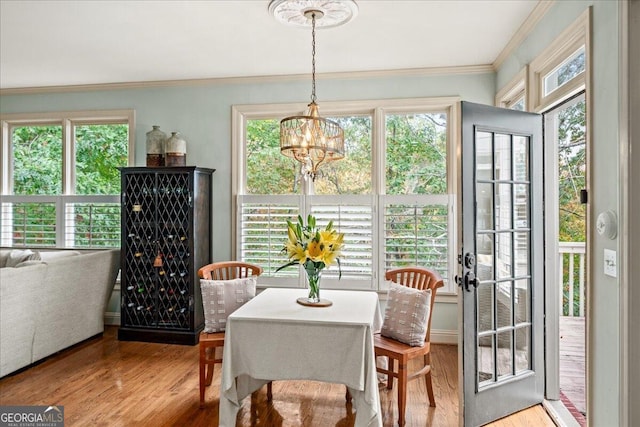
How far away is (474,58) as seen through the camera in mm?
3838

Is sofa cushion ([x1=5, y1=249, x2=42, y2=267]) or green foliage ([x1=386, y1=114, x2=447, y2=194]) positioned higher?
green foliage ([x1=386, y1=114, x2=447, y2=194])

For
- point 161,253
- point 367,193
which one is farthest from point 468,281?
point 161,253

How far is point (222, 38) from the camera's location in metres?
3.35

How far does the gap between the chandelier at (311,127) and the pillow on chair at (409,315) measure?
103 cm

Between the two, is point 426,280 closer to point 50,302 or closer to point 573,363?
point 573,363

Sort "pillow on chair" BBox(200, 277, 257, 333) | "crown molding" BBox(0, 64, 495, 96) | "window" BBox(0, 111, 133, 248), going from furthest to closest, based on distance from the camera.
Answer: "window" BBox(0, 111, 133, 248), "crown molding" BBox(0, 64, 495, 96), "pillow on chair" BBox(200, 277, 257, 333)

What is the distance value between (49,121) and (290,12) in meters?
3.70

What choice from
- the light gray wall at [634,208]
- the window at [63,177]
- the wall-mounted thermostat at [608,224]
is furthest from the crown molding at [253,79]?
the wall-mounted thermostat at [608,224]

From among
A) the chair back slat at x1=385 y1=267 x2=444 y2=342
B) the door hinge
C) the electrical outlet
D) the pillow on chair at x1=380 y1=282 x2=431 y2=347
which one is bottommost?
the pillow on chair at x1=380 y1=282 x2=431 y2=347

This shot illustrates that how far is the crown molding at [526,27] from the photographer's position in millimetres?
2713

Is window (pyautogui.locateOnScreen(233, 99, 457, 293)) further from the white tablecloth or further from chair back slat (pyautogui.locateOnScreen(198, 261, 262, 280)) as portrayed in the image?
the white tablecloth

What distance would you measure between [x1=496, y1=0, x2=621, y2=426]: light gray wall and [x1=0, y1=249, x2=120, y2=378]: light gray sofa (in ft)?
13.1

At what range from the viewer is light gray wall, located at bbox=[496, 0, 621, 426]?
1.90 metres

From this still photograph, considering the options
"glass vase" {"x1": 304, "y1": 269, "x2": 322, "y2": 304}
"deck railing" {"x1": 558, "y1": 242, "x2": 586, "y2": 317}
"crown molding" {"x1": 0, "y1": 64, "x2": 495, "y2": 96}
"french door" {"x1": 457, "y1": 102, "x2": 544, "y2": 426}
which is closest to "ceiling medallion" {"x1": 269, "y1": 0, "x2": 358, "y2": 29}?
"french door" {"x1": 457, "y1": 102, "x2": 544, "y2": 426}
